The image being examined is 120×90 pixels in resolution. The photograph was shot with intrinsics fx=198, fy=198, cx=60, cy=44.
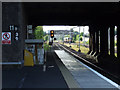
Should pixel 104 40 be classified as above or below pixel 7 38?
below

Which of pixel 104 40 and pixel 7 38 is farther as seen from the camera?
pixel 104 40

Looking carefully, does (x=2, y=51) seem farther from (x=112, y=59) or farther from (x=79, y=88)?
(x=112, y=59)

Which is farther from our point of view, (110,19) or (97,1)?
(110,19)

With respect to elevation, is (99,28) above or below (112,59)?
above

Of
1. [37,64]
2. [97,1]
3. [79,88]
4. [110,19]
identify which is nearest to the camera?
[79,88]

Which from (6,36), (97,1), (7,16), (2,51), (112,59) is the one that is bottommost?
(112,59)

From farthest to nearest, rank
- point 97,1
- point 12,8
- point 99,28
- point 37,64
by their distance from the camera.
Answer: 1. point 99,28
2. point 37,64
3. point 97,1
4. point 12,8

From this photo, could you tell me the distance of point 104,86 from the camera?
33.6 feet

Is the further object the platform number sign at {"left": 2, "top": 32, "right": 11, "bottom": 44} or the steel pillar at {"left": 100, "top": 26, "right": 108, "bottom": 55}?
the steel pillar at {"left": 100, "top": 26, "right": 108, "bottom": 55}

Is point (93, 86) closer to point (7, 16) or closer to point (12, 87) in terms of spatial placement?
point (12, 87)

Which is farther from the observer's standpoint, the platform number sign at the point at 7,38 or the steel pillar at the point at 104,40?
the steel pillar at the point at 104,40

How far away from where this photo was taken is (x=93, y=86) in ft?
33.7

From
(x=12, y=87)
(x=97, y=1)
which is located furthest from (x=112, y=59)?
(x=12, y=87)

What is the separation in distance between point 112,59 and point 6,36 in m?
16.5
